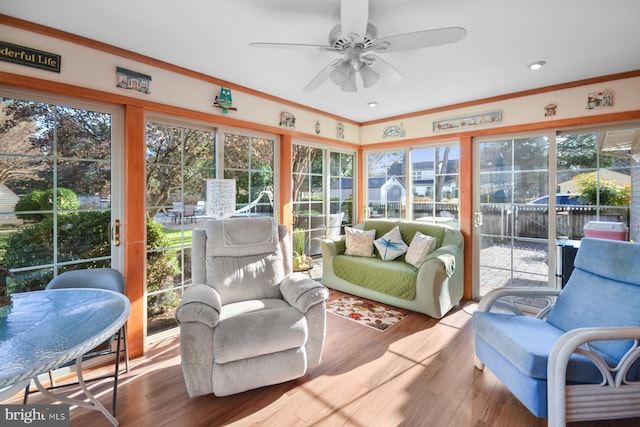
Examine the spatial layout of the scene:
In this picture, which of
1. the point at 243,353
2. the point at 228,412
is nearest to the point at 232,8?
the point at 243,353

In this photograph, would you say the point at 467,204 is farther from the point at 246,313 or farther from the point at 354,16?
the point at 246,313

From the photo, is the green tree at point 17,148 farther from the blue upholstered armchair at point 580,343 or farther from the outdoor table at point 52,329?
the blue upholstered armchair at point 580,343

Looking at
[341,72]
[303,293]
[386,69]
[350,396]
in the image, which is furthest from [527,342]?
[341,72]

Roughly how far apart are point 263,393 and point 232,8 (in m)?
2.48

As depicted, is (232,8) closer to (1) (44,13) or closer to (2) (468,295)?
(1) (44,13)

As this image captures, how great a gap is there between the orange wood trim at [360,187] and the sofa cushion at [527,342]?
2.87 m

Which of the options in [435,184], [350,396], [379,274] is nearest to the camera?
[350,396]

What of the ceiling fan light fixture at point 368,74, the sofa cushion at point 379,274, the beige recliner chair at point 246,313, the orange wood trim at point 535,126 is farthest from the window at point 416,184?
the beige recliner chair at point 246,313

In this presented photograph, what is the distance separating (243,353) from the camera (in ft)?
6.16

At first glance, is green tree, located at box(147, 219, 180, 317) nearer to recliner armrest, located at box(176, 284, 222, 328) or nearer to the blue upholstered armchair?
recliner armrest, located at box(176, 284, 222, 328)

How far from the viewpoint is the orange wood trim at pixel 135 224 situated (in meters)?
2.48

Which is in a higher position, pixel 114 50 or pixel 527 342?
pixel 114 50

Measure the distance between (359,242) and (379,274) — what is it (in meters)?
0.63

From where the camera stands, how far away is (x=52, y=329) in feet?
4.48
